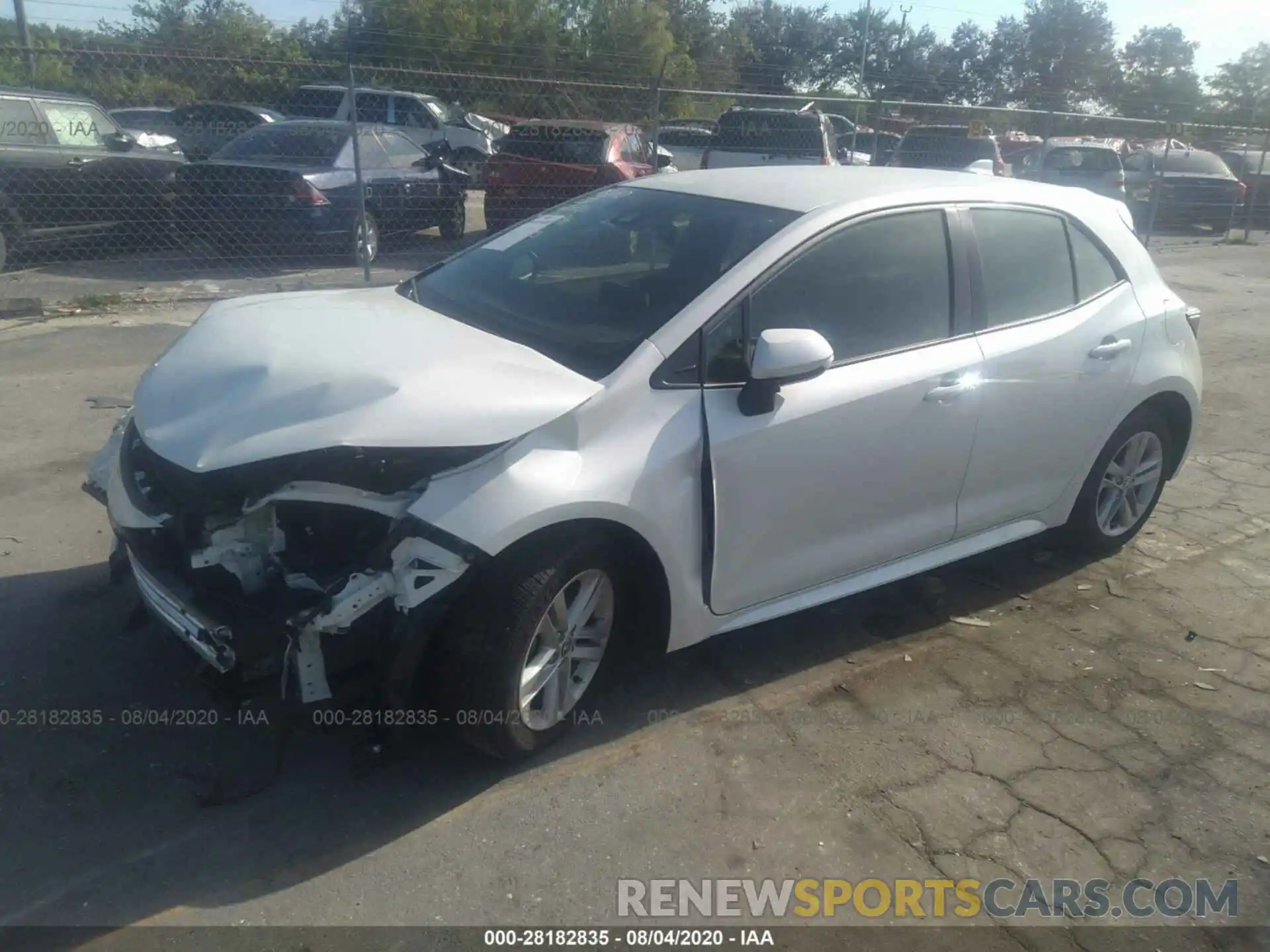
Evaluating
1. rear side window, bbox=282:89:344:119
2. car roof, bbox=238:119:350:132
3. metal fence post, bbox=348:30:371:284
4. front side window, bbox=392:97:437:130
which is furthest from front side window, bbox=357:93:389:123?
metal fence post, bbox=348:30:371:284

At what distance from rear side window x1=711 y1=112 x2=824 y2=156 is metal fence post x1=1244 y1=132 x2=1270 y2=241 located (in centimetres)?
1065

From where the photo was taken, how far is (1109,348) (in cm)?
454

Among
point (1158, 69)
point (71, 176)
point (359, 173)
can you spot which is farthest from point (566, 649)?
point (1158, 69)

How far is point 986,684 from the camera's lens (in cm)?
395

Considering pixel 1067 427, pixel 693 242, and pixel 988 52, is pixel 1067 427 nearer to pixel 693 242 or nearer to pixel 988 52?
pixel 693 242

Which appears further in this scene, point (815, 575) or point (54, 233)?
point (54, 233)

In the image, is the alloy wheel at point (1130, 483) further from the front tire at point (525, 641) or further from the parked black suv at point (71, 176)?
the parked black suv at point (71, 176)

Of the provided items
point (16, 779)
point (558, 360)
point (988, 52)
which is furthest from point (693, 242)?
point (988, 52)

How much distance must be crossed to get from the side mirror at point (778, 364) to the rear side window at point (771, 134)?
10.8 metres

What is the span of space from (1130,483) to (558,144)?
948 centimetres

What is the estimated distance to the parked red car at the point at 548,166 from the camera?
12719 mm

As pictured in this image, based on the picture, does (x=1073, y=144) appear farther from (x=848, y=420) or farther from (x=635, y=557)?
(x=635, y=557)

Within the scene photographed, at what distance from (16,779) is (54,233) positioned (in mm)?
8713

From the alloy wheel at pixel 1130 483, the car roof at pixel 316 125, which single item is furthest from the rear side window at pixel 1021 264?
the car roof at pixel 316 125
